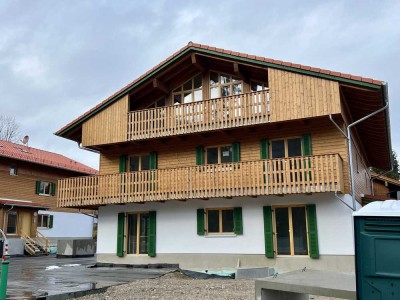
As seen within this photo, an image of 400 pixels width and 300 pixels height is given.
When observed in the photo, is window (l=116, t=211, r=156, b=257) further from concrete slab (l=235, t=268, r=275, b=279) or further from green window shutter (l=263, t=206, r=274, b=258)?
green window shutter (l=263, t=206, r=274, b=258)

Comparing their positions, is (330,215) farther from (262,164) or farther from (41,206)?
(41,206)

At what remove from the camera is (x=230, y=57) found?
1647 centimetres

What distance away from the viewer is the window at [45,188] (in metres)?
29.9

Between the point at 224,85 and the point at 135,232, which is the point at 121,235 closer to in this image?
the point at 135,232

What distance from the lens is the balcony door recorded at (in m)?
18.0

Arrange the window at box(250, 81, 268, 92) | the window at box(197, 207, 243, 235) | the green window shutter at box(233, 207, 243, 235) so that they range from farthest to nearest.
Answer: the window at box(250, 81, 268, 92), the window at box(197, 207, 243, 235), the green window shutter at box(233, 207, 243, 235)

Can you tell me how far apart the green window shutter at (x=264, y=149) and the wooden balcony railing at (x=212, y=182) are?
3.40ft

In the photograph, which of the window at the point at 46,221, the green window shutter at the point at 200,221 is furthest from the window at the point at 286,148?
the window at the point at 46,221

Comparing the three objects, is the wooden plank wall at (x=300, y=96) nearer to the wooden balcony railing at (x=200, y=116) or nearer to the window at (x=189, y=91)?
the wooden balcony railing at (x=200, y=116)

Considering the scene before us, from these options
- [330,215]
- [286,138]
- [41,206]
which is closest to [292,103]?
[286,138]

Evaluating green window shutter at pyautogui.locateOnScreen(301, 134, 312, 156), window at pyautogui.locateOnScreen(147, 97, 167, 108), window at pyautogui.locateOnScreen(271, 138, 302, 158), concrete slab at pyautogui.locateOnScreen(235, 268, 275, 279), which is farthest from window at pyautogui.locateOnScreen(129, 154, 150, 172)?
green window shutter at pyautogui.locateOnScreen(301, 134, 312, 156)

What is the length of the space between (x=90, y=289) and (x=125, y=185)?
7.55 m

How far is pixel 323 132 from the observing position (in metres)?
15.5

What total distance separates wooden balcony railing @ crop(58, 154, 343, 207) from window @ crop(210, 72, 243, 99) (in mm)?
3432
